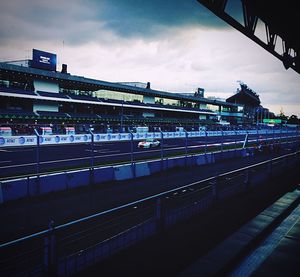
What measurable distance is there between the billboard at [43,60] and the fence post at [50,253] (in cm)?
4800

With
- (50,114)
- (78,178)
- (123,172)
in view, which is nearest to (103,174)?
(123,172)

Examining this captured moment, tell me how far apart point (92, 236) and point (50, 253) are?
7.99 feet

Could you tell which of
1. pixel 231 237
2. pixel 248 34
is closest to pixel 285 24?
pixel 248 34

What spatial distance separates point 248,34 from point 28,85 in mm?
51396

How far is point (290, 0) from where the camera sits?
5.56 metres

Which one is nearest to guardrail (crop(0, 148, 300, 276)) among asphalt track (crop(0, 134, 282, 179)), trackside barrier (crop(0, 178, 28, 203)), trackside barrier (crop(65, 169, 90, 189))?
trackside barrier (crop(0, 178, 28, 203))

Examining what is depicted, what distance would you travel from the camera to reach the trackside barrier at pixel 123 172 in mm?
12484

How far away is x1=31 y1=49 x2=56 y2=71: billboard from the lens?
1765 inches

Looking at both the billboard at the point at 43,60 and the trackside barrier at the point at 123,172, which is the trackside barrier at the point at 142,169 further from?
the billboard at the point at 43,60

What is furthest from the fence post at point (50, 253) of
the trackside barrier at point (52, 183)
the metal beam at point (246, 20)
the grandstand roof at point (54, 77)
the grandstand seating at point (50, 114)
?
the grandstand seating at point (50, 114)

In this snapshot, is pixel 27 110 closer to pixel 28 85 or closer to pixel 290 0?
pixel 28 85

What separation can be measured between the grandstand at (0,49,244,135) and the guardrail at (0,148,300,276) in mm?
20358

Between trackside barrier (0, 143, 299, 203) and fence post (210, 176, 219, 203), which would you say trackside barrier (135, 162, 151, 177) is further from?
fence post (210, 176, 219, 203)

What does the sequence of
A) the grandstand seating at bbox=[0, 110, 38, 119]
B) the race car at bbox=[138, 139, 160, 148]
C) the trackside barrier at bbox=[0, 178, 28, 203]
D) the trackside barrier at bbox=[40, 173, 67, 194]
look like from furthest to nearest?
1. the grandstand seating at bbox=[0, 110, 38, 119]
2. the race car at bbox=[138, 139, 160, 148]
3. the trackside barrier at bbox=[40, 173, 67, 194]
4. the trackside barrier at bbox=[0, 178, 28, 203]
